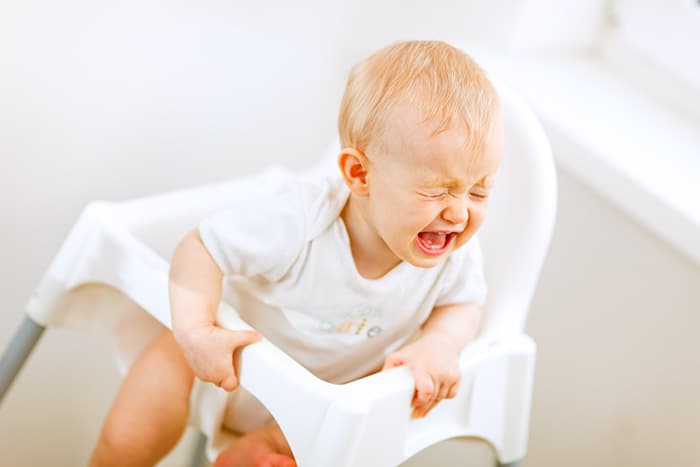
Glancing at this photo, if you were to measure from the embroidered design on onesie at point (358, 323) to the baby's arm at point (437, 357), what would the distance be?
1.8 inches

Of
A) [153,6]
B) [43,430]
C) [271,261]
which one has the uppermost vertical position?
[153,6]

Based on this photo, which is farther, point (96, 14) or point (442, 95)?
point (96, 14)

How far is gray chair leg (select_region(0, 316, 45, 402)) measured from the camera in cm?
88

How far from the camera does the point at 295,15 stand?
46.3 inches

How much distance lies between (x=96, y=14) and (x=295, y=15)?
29 centimetres

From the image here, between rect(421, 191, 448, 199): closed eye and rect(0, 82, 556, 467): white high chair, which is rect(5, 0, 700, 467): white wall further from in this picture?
rect(421, 191, 448, 199): closed eye

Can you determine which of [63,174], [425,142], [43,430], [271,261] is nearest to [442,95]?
[425,142]

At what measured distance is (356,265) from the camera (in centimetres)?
81

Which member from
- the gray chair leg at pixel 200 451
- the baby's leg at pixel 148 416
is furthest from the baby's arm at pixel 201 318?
the gray chair leg at pixel 200 451

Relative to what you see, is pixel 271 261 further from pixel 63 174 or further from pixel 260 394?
pixel 63 174

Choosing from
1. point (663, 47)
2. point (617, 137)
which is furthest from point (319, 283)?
point (663, 47)

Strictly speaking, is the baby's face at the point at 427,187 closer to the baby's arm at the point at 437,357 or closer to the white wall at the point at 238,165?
the baby's arm at the point at 437,357

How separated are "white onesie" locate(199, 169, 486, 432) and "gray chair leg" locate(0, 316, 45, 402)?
0.20m

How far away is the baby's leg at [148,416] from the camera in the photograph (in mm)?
805
